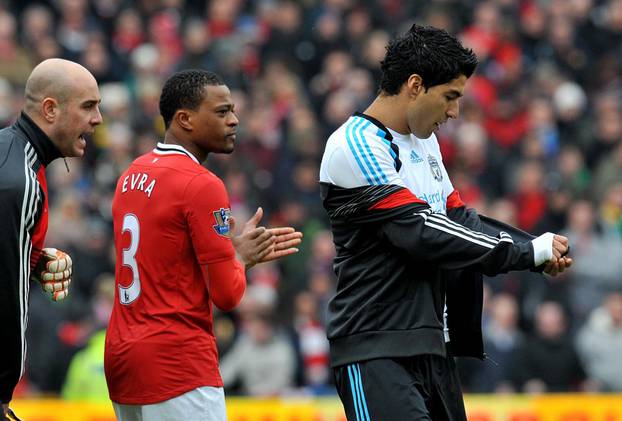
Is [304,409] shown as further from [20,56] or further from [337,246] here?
[20,56]

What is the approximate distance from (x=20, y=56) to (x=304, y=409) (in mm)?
6278

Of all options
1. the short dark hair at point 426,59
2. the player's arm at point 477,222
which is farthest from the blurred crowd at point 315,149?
the short dark hair at point 426,59

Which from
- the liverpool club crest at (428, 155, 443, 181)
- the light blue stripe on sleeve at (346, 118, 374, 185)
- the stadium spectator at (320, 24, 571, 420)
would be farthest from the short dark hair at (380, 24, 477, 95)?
the liverpool club crest at (428, 155, 443, 181)

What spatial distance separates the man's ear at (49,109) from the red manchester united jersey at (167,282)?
1.65 feet

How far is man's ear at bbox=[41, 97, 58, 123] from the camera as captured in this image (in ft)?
18.8

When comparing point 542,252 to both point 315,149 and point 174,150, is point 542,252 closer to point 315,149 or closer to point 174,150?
point 174,150

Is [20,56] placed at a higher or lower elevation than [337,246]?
higher

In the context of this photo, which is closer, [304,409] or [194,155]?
[194,155]

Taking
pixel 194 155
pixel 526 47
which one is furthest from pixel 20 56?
Result: pixel 194 155

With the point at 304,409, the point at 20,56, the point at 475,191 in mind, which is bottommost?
the point at 304,409

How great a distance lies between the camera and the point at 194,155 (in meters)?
6.07

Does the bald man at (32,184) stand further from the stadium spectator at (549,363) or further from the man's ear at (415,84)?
the stadium spectator at (549,363)

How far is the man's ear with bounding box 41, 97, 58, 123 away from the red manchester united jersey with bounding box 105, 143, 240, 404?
1.65 feet

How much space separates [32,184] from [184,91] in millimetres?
938
